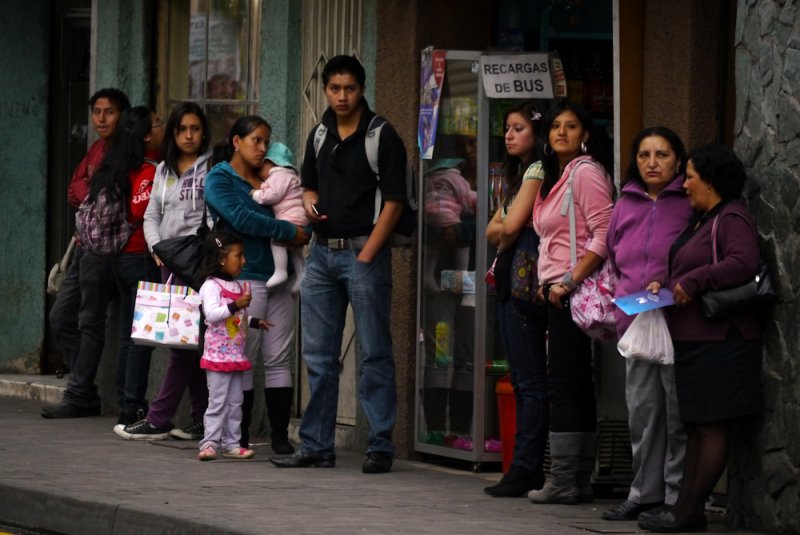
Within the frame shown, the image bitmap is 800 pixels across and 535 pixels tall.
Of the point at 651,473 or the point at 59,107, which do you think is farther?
the point at 59,107

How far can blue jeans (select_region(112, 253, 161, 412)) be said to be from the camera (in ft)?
39.0

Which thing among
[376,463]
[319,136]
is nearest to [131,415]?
[376,463]

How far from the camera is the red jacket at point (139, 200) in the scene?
1190cm

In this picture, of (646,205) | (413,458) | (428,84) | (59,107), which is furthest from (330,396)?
(59,107)

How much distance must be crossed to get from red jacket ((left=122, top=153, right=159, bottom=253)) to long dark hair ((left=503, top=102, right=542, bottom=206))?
321 cm

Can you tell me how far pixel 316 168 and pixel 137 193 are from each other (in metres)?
2.16

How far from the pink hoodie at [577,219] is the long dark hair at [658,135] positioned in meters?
0.36

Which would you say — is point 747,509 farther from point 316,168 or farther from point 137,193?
point 137,193

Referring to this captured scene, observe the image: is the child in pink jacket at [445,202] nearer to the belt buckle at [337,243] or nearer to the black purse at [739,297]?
the belt buckle at [337,243]

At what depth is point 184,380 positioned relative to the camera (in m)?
11.2

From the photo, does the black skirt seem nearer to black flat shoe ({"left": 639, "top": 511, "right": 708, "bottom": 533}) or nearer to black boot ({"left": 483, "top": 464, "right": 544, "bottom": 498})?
black flat shoe ({"left": 639, "top": 511, "right": 708, "bottom": 533})

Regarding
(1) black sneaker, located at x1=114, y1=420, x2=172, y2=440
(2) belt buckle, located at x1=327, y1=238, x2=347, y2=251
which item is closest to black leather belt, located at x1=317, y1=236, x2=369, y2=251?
(2) belt buckle, located at x1=327, y1=238, x2=347, y2=251

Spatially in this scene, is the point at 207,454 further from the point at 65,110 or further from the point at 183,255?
the point at 65,110

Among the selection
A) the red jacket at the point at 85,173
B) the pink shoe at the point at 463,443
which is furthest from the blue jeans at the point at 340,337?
the red jacket at the point at 85,173
